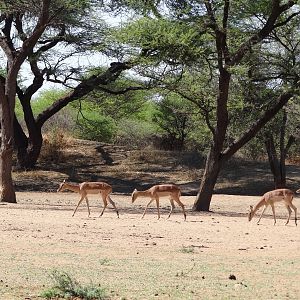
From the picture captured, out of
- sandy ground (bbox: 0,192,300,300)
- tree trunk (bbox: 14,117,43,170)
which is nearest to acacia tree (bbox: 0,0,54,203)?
sandy ground (bbox: 0,192,300,300)

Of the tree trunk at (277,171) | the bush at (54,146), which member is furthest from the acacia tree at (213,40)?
the bush at (54,146)

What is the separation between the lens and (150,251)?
518 inches

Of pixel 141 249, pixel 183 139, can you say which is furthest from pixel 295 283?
pixel 183 139

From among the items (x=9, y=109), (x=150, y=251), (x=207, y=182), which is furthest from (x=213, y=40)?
(x=150, y=251)

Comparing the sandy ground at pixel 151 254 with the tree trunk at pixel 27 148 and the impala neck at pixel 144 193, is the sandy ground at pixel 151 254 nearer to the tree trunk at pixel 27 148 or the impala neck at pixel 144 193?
the impala neck at pixel 144 193

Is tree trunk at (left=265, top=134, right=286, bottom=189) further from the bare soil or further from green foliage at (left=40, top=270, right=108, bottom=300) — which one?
green foliage at (left=40, top=270, right=108, bottom=300)

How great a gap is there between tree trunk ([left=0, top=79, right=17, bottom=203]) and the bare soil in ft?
3.82

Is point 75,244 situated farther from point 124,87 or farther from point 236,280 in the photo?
point 124,87

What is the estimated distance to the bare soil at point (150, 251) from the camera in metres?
9.30

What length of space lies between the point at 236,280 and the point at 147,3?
1490cm

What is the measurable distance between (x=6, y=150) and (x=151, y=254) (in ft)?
39.7

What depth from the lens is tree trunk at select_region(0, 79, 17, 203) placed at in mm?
23891

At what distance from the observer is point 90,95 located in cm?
3578

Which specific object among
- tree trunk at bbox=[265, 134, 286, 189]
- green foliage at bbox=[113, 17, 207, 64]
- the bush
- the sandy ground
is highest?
green foliage at bbox=[113, 17, 207, 64]
